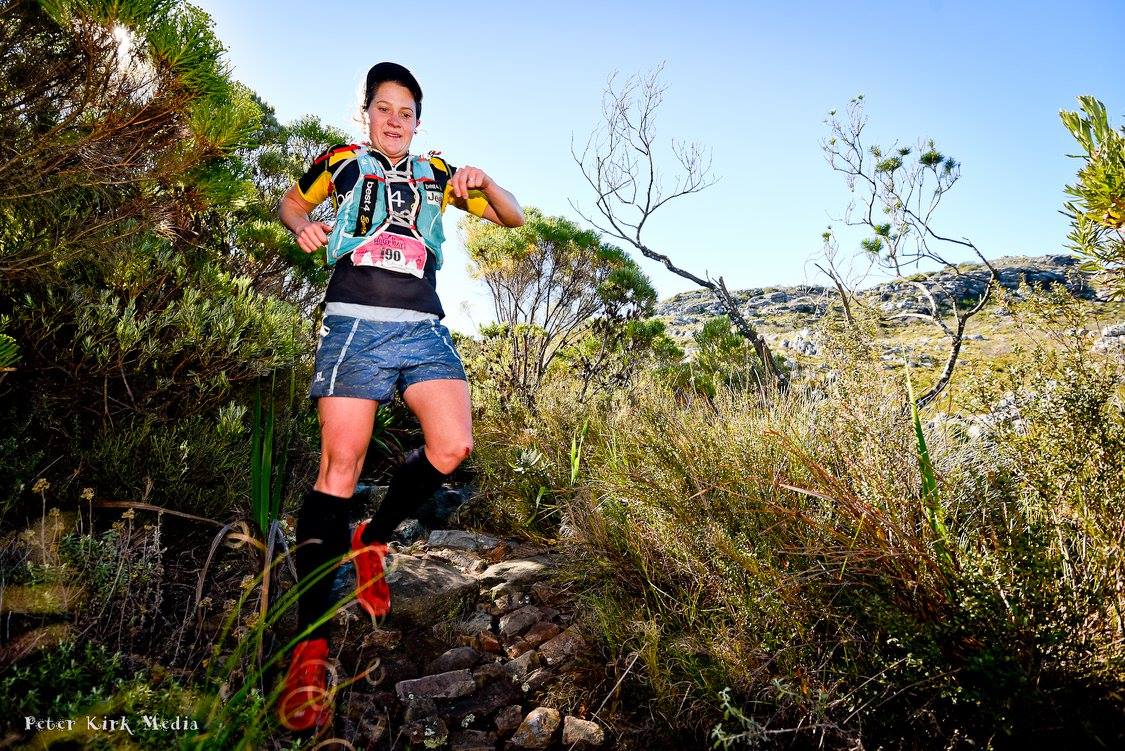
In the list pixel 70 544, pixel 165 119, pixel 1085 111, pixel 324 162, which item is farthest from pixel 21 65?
pixel 1085 111

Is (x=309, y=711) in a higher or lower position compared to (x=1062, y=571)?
lower

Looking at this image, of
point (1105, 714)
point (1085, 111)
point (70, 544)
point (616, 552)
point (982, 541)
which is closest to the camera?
point (1085, 111)

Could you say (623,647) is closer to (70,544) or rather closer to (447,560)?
(447,560)

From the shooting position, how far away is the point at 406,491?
2307mm

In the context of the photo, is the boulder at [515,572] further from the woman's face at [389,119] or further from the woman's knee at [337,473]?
the woman's face at [389,119]

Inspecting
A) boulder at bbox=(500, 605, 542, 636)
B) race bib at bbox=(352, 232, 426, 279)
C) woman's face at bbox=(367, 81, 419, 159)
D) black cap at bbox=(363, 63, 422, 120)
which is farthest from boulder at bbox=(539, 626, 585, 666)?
black cap at bbox=(363, 63, 422, 120)

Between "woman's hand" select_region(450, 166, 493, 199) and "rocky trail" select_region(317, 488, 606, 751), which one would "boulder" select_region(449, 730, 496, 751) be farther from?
"woman's hand" select_region(450, 166, 493, 199)

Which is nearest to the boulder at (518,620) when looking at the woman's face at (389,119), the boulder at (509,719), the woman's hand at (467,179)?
the boulder at (509,719)

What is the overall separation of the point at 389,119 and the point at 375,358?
0.98 metres

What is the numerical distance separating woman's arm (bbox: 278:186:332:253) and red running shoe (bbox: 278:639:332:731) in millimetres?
1267

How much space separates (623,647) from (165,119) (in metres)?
2.58

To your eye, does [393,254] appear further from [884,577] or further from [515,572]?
[884,577]

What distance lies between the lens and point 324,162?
2279 millimetres

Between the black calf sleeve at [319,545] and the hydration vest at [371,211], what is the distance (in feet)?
2.99
